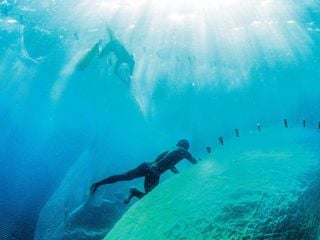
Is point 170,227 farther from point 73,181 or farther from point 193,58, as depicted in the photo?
point 193,58

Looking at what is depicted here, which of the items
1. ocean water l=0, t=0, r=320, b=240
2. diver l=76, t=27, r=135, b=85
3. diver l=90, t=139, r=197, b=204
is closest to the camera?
diver l=90, t=139, r=197, b=204

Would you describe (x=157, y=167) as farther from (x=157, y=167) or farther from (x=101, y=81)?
(x=101, y=81)

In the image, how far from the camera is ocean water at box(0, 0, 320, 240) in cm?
963

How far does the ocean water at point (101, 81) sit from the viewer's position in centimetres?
963

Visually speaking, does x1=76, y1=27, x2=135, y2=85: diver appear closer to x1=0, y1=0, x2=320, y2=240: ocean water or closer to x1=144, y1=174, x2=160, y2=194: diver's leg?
x1=0, y1=0, x2=320, y2=240: ocean water

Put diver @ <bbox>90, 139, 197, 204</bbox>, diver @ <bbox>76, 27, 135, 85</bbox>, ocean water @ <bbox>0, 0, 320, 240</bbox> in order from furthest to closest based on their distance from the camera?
diver @ <bbox>76, 27, 135, 85</bbox>
ocean water @ <bbox>0, 0, 320, 240</bbox>
diver @ <bbox>90, 139, 197, 204</bbox>

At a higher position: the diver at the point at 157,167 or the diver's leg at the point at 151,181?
the diver at the point at 157,167

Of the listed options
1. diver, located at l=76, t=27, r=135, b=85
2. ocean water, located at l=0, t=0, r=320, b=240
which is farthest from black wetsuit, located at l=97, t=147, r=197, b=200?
diver, located at l=76, t=27, r=135, b=85

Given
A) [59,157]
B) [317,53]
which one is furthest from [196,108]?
[59,157]

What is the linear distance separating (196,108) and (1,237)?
99.0 feet

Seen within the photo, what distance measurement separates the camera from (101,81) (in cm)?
1491

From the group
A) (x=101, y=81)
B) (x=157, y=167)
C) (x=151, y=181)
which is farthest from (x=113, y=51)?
(x=151, y=181)

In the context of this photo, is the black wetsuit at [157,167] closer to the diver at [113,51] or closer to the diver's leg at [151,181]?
the diver's leg at [151,181]

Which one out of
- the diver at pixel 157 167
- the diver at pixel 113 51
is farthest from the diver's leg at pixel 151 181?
the diver at pixel 113 51
